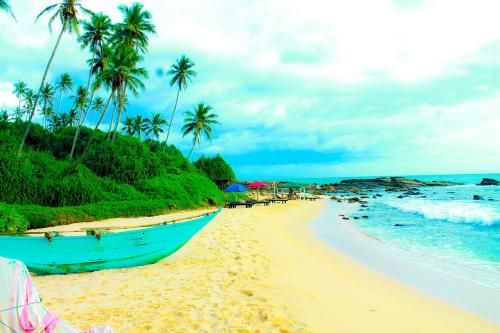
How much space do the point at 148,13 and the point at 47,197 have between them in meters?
19.7

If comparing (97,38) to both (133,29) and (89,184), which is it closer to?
(133,29)

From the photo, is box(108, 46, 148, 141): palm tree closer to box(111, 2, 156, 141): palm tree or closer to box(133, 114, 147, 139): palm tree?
box(111, 2, 156, 141): palm tree

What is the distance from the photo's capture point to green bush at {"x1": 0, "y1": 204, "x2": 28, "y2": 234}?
1256cm

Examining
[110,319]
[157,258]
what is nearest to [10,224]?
[157,258]

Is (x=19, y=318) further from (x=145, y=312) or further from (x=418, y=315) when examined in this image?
(x=418, y=315)

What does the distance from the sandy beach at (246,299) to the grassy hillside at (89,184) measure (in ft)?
27.9

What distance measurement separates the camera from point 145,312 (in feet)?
16.7

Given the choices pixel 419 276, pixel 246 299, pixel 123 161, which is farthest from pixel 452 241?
pixel 123 161

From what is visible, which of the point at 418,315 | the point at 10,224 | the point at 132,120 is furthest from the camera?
the point at 132,120

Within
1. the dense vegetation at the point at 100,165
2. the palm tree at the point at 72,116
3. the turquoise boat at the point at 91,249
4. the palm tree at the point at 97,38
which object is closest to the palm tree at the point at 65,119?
the palm tree at the point at 72,116

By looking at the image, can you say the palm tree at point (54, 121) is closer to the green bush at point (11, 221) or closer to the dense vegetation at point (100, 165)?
the dense vegetation at point (100, 165)

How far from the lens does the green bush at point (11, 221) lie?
12559 millimetres

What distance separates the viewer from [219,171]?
36.8 meters

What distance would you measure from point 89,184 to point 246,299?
16458 millimetres
